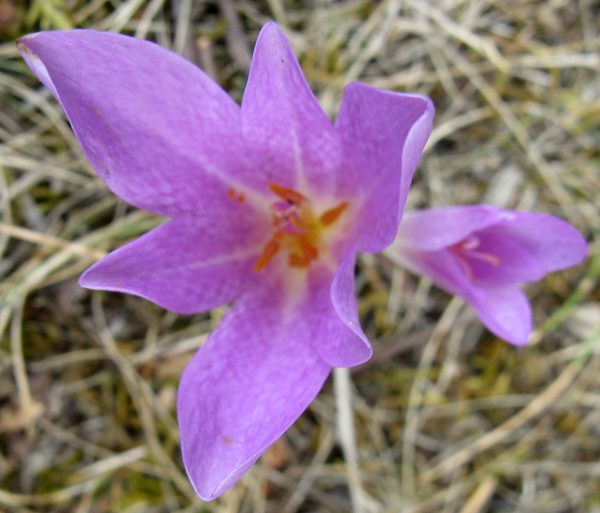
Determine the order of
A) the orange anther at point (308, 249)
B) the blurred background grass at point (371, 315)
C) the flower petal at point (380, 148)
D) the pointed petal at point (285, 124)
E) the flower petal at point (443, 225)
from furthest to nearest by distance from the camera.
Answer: the blurred background grass at point (371, 315)
the orange anther at point (308, 249)
the flower petal at point (443, 225)
the pointed petal at point (285, 124)
the flower petal at point (380, 148)

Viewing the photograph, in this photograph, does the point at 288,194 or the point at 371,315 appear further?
the point at 371,315

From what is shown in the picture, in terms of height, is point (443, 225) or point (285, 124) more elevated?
point (285, 124)

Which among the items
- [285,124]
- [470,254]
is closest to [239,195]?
[285,124]

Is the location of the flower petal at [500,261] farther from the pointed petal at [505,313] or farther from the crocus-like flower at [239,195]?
the crocus-like flower at [239,195]

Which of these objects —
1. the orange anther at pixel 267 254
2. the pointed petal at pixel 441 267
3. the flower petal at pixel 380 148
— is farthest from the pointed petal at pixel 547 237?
the orange anther at pixel 267 254

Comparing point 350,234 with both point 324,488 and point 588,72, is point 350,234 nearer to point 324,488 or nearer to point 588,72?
point 324,488

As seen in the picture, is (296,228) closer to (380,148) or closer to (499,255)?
(380,148)

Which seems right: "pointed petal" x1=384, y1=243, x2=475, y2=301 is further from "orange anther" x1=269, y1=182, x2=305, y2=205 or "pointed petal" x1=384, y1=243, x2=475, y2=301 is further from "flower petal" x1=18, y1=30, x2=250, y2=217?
"flower petal" x1=18, y1=30, x2=250, y2=217
